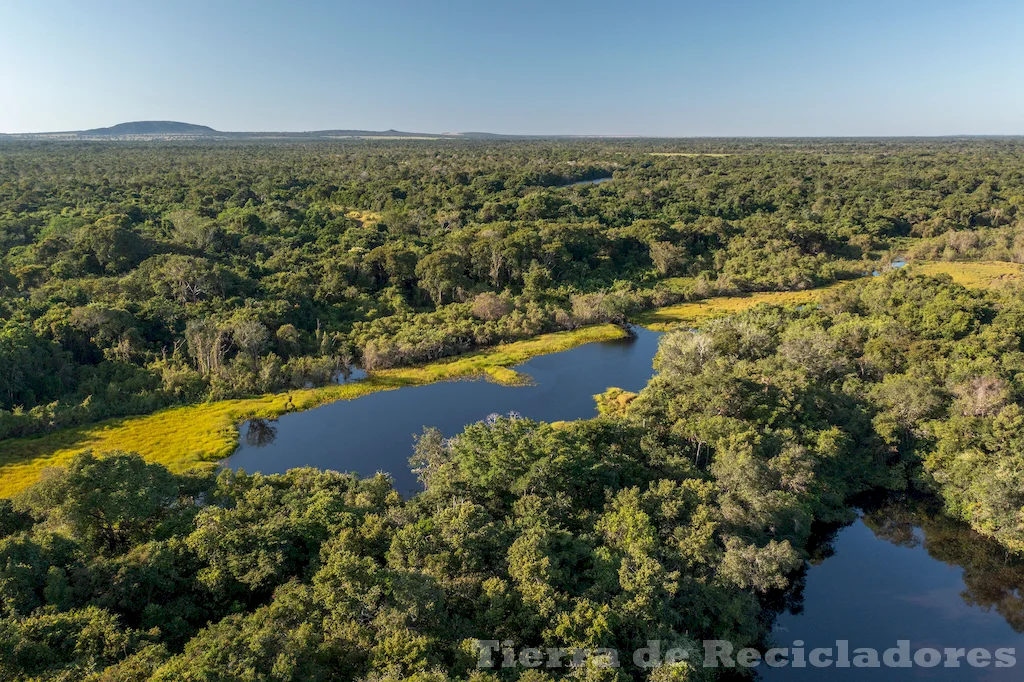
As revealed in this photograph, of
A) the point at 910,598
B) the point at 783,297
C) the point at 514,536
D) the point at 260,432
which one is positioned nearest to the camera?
the point at 514,536

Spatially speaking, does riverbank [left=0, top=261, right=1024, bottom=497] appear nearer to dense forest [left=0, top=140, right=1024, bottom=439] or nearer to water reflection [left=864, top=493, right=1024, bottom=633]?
dense forest [left=0, top=140, right=1024, bottom=439]

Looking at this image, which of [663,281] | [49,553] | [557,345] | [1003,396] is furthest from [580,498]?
[663,281]

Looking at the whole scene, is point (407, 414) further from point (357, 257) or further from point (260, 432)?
point (357, 257)

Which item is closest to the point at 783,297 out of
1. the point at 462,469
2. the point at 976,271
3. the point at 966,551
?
the point at 976,271

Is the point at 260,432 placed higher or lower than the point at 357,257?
lower

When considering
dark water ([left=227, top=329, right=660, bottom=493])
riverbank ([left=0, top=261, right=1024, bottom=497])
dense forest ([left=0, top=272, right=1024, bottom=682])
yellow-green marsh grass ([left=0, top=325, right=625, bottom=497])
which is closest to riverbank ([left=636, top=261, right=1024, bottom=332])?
riverbank ([left=0, top=261, right=1024, bottom=497])
